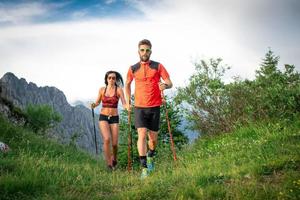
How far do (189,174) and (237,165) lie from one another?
1051 mm

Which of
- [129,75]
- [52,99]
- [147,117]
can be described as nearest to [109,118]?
[129,75]

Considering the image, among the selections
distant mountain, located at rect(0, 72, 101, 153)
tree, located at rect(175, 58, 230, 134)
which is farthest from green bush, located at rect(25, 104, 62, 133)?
distant mountain, located at rect(0, 72, 101, 153)

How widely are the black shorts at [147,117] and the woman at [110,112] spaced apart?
1.80 metres

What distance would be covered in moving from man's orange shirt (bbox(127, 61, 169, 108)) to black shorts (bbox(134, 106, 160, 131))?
12 centimetres

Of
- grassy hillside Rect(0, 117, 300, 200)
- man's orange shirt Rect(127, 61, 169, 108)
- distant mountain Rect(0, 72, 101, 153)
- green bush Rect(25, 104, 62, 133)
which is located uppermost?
distant mountain Rect(0, 72, 101, 153)

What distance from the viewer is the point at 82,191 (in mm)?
7270

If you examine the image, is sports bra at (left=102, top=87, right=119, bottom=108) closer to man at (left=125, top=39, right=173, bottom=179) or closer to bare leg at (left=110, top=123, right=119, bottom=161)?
bare leg at (left=110, top=123, right=119, bottom=161)

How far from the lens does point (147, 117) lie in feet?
32.8

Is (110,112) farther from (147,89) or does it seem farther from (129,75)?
(147,89)

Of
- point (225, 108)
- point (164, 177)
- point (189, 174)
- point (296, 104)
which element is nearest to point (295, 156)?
point (189, 174)

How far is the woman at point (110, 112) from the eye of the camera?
1195 centimetres

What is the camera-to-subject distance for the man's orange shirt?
32.7ft

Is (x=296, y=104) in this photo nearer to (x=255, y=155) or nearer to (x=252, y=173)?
(x=255, y=155)

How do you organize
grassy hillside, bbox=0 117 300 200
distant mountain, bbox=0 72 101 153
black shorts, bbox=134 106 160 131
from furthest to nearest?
distant mountain, bbox=0 72 101 153 < black shorts, bbox=134 106 160 131 < grassy hillside, bbox=0 117 300 200
